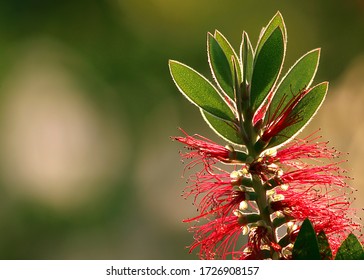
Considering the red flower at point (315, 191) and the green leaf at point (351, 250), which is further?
the red flower at point (315, 191)

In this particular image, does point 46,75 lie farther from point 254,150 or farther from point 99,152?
point 254,150

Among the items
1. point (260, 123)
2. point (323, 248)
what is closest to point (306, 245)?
point (323, 248)

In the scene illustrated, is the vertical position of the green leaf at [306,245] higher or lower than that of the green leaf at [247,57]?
lower

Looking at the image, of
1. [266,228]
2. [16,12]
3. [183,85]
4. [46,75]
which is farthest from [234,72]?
[46,75]

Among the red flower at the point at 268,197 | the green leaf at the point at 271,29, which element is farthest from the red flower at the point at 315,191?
the green leaf at the point at 271,29

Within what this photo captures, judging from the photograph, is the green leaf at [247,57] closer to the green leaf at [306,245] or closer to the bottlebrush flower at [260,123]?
the bottlebrush flower at [260,123]

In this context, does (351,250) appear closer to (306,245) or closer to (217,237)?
(306,245)
